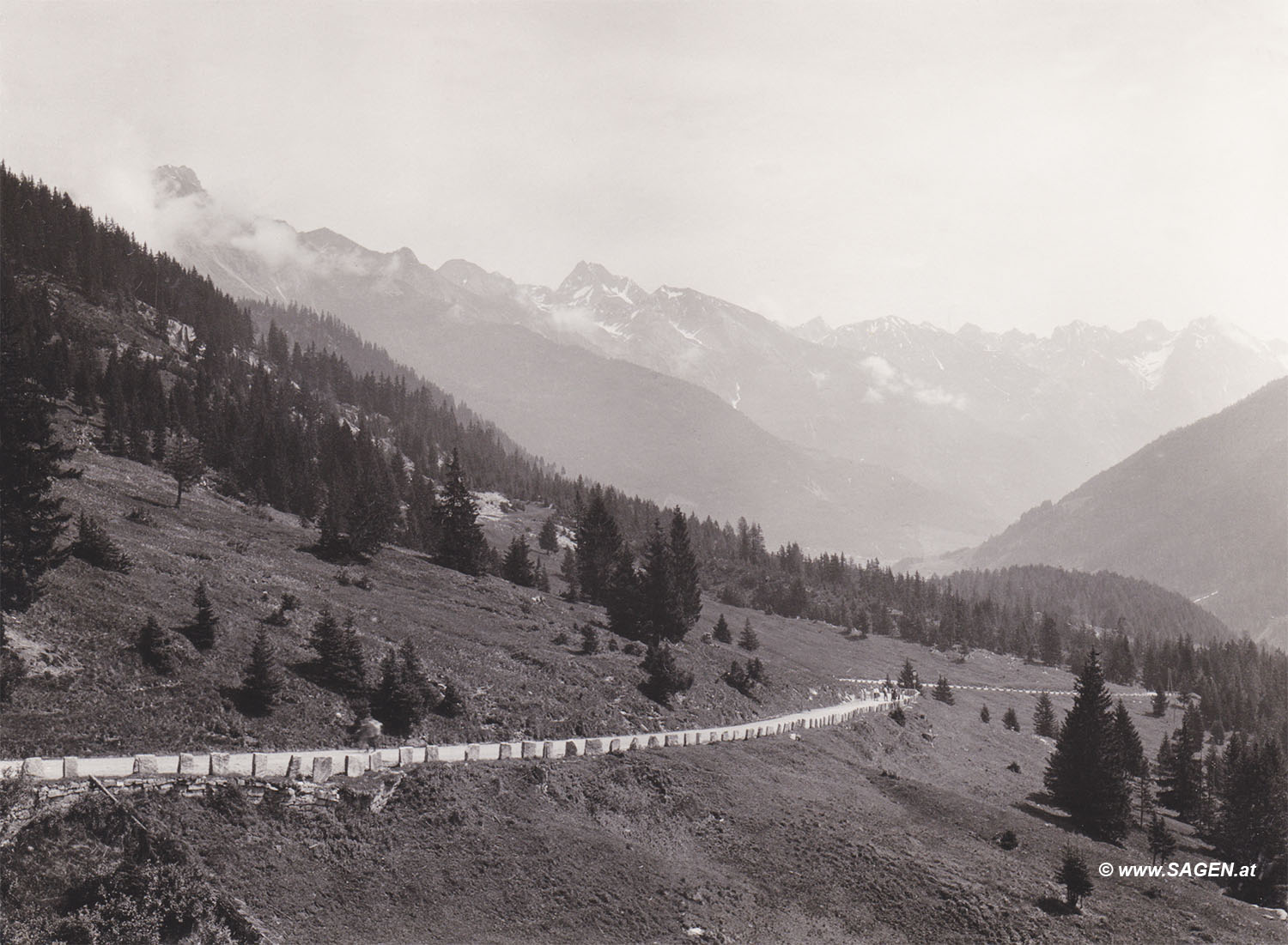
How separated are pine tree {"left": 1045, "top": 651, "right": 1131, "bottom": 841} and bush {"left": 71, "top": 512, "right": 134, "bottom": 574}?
68.2 metres

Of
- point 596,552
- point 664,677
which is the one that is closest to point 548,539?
point 596,552

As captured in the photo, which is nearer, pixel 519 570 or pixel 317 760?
pixel 317 760

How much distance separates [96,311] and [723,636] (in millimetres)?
119735

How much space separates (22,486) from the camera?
40781mm

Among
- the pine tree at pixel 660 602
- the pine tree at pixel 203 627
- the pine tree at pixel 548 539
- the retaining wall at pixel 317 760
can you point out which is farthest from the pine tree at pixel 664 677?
the pine tree at pixel 548 539

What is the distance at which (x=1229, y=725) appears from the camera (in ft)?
529

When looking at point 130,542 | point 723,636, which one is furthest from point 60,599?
point 723,636

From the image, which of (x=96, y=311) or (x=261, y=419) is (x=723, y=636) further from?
(x=96, y=311)

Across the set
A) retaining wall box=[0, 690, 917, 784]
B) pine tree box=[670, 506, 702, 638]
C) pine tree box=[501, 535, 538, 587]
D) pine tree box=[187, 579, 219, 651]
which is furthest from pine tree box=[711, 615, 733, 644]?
pine tree box=[187, 579, 219, 651]

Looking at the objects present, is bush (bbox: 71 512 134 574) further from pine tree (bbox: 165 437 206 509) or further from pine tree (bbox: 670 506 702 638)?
pine tree (bbox: 670 506 702 638)

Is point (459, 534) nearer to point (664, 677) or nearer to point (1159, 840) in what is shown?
point (664, 677)

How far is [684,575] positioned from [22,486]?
195 ft

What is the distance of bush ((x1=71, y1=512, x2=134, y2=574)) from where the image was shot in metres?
49.6

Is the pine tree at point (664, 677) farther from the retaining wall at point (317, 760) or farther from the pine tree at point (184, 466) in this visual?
the pine tree at point (184, 466)
